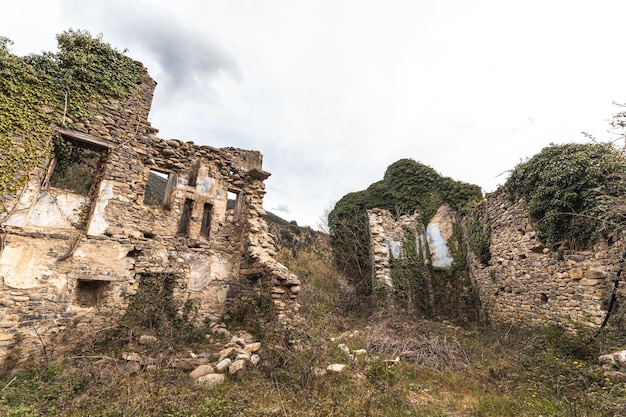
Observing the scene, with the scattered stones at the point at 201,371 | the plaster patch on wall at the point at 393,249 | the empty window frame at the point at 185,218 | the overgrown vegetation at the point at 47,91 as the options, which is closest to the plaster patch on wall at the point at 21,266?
the overgrown vegetation at the point at 47,91

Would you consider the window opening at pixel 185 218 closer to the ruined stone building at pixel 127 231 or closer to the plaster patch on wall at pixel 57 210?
the ruined stone building at pixel 127 231

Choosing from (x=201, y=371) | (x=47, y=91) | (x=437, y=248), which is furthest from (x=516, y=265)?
(x=47, y=91)

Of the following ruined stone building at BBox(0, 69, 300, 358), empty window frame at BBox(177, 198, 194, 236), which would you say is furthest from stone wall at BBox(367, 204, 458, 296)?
empty window frame at BBox(177, 198, 194, 236)

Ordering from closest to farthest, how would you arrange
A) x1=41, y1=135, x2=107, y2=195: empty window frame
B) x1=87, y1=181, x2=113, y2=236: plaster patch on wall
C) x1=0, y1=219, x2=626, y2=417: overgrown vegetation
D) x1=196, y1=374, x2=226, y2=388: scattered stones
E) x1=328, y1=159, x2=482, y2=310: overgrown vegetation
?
1. x1=0, y1=219, x2=626, y2=417: overgrown vegetation
2. x1=196, y1=374, x2=226, y2=388: scattered stones
3. x1=87, y1=181, x2=113, y2=236: plaster patch on wall
4. x1=41, y1=135, x2=107, y2=195: empty window frame
5. x1=328, y1=159, x2=482, y2=310: overgrown vegetation

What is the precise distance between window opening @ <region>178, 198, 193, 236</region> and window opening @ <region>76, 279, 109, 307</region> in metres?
2.11

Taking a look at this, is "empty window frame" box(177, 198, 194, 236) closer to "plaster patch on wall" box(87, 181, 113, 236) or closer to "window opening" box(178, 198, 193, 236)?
"window opening" box(178, 198, 193, 236)

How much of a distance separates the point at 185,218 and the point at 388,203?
31.6 feet

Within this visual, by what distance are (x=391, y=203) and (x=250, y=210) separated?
7879 millimetres

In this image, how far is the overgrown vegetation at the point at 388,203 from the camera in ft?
41.7

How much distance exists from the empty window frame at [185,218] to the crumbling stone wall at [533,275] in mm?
9263

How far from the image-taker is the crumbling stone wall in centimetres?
622

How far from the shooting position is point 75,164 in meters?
7.20

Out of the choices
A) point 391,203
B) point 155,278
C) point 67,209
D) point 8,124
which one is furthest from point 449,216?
point 8,124

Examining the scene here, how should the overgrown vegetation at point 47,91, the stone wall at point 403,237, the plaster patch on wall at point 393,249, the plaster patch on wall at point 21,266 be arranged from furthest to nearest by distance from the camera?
the plaster patch on wall at point 393,249, the stone wall at point 403,237, the overgrown vegetation at point 47,91, the plaster patch on wall at point 21,266
